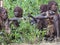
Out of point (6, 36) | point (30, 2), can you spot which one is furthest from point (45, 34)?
point (30, 2)

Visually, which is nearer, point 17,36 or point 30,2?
point 17,36

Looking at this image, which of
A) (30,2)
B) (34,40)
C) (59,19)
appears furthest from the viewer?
(30,2)

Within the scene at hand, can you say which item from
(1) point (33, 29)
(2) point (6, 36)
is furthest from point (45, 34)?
(2) point (6, 36)

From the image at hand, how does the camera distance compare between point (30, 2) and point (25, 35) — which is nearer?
point (25, 35)

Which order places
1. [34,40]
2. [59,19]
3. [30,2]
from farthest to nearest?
[30,2]
[59,19]
[34,40]

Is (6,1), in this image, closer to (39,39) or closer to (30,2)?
(30,2)

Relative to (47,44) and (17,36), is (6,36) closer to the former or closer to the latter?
(17,36)

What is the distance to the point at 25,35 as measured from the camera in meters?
6.05

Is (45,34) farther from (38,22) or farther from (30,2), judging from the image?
(30,2)

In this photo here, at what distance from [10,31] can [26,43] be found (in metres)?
0.40

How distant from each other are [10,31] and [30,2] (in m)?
2.44

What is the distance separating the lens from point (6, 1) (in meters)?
8.80

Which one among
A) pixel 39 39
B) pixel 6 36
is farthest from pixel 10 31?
pixel 39 39

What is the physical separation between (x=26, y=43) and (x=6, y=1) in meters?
2.99
